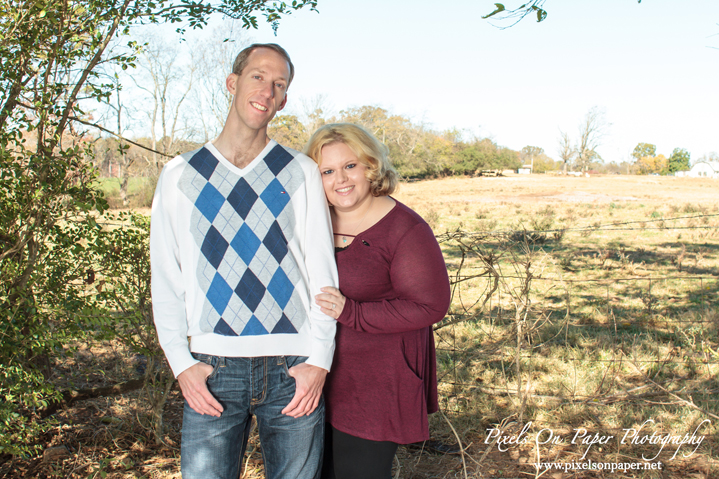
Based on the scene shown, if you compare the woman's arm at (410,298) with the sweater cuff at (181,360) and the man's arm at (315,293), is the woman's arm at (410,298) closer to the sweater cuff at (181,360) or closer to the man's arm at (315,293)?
the man's arm at (315,293)

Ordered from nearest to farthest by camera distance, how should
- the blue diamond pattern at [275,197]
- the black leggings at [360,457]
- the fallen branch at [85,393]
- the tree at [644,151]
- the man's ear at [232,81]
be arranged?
the blue diamond pattern at [275,197] < the man's ear at [232,81] < the black leggings at [360,457] < the fallen branch at [85,393] < the tree at [644,151]

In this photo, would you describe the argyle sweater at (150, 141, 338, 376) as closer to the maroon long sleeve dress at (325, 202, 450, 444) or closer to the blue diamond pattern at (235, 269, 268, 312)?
the blue diamond pattern at (235, 269, 268, 312)

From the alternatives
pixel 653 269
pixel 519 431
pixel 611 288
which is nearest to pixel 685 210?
pixel 653 269

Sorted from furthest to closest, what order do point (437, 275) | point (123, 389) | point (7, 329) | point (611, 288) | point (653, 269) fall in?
point (653, 269) < point (611, 288) < point (123, 389) < point (7, 329) < point (437, 275)

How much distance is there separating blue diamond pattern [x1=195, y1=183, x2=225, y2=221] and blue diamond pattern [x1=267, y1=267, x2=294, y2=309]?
0.98 feet

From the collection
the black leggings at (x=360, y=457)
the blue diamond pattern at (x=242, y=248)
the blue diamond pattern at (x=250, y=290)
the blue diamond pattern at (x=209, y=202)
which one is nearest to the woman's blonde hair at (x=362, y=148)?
the blue diamond pattern at (x=242, y=248)

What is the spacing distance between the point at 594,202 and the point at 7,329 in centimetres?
2371

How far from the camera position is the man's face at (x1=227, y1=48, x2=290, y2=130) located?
Result: 1.82 meters

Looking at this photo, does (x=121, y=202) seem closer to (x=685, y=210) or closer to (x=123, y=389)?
(x=123, y=389)

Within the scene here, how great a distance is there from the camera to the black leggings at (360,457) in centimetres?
202

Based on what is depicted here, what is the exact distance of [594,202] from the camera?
22.8 meters

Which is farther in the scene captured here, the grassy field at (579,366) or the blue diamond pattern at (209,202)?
the grassy field at (579,366)

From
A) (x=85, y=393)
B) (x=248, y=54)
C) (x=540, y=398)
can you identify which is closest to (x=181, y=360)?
(x=248, y=54)

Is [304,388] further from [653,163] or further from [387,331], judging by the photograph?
[653,163]
